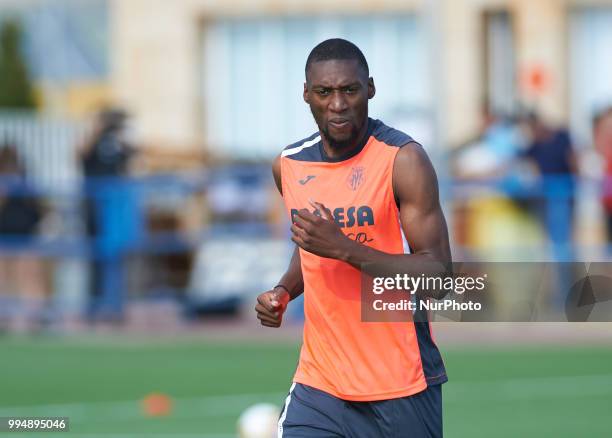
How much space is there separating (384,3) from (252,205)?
23.6 feet

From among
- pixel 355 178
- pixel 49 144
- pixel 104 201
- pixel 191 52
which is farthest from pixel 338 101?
pixel 49 144

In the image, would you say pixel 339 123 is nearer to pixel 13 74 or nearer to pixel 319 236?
pixel 319 236

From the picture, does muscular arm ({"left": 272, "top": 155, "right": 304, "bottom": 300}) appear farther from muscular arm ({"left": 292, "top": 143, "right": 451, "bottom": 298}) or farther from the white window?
the white window

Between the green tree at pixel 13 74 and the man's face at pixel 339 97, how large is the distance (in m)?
36.0

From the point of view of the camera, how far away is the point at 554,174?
1730 cm

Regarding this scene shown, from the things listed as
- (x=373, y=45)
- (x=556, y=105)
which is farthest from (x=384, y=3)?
(x=556, y=105)

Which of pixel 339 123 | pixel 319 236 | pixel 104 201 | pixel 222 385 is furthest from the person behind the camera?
pixel 104 201

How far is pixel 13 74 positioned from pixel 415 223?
36816 millimetres

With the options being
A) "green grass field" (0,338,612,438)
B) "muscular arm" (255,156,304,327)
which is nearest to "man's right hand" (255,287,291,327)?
"muscular arm" (255,156,304,327)

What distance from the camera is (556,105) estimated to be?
24094 millimetres

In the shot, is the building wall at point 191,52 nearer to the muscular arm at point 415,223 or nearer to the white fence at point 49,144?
the white fence at point 49,144

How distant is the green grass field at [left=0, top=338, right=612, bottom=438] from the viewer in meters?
11.1

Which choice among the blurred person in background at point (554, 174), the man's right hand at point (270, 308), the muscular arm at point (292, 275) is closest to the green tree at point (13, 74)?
the blurred person in background at point (554, 174)

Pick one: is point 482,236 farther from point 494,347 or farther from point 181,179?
point 181,179
